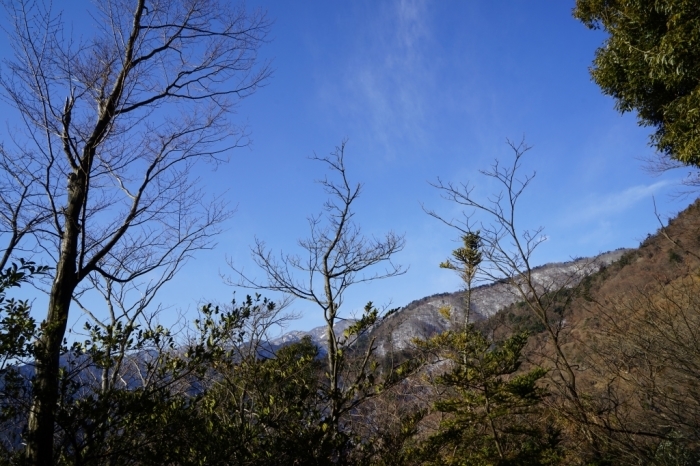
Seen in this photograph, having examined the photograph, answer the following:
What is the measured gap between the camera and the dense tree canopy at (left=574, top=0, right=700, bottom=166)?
4664 mm

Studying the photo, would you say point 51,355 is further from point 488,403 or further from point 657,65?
point 657,65

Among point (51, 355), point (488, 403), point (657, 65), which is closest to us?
point (51, 355)

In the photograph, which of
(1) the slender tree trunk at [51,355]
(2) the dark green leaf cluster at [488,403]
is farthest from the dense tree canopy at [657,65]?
(1) the slender tree trunk at [51,355]

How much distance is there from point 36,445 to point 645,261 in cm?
4477

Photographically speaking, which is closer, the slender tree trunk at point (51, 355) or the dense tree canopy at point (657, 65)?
the slender tree trunk at point (51, 355)

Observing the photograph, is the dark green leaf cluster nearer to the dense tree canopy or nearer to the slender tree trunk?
the dense tree canopy

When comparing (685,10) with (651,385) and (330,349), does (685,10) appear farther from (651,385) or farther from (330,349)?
(330,349)

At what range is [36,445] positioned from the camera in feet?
8.31

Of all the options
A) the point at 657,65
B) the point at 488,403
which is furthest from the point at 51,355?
the point at 657,65

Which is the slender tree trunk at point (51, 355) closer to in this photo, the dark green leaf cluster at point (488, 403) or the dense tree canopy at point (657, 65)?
the dark green leaf cluster at point (488, 403)

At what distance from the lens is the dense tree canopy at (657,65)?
4.66 metres

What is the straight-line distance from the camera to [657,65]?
16.5 ft

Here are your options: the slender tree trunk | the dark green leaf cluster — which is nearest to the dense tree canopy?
the dark green leaf cluster

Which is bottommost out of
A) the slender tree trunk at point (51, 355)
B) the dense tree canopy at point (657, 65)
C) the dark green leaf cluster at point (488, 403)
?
the dark green leaf cluster at point (488, 403)
